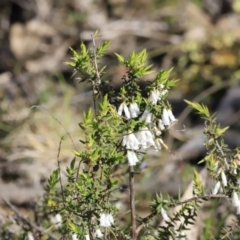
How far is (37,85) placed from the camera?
584 cm

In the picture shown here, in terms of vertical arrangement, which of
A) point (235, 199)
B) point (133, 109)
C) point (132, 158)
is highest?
point (133, 109)

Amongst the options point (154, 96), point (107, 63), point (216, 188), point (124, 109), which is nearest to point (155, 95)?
point (154, 96)

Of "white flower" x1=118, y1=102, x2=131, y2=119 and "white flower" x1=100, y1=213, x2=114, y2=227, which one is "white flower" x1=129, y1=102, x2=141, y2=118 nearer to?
"white flower" x1=118, y1=102, x2=131, y2=119

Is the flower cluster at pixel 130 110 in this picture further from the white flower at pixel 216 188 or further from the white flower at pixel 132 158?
the white flower at pixel 216 188

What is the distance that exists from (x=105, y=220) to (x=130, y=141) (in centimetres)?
28

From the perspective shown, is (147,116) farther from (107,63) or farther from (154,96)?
(107,63)

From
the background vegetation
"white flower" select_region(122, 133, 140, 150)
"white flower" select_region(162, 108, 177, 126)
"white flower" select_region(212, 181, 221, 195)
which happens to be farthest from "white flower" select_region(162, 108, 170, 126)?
the background vegetation

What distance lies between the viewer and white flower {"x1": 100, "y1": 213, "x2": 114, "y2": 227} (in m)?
2.17

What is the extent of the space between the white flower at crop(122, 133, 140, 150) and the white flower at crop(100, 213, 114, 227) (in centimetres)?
25

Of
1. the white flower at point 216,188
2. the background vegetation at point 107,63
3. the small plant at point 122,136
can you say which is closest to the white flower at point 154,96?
the small plant at point 122,136

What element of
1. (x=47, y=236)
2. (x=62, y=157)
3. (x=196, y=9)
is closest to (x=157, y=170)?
(x=62, y=157)

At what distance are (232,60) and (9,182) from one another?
99.6 inches

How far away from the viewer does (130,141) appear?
2.14m

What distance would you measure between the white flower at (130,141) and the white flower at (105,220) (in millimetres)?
246
